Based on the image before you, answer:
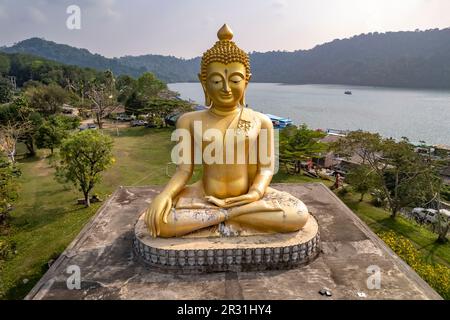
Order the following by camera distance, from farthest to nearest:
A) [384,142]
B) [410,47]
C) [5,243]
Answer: [410,47], [384,142], [5,243]

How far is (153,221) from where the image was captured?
22.2 ft

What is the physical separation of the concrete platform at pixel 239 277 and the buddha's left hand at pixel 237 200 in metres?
1.35

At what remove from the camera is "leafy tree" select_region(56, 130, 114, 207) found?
486 inches

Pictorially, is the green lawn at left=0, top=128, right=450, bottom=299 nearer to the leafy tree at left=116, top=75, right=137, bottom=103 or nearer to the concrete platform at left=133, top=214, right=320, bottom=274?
the concrete platform at left=133, top=214, right=320, bottom=274

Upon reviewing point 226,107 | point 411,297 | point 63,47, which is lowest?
point 411,297

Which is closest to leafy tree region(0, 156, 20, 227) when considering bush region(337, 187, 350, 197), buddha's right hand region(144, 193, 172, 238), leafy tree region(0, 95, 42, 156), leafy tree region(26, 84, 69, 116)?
buddha's right hand region(144, 193, 172, 238)

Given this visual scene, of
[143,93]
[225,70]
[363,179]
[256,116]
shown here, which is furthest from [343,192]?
[143,93]

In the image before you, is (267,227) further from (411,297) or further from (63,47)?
(63,47)

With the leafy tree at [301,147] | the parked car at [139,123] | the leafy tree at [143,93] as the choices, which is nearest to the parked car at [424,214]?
the leafy tree at [301,147]

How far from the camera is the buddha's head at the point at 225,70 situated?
707 centimetres

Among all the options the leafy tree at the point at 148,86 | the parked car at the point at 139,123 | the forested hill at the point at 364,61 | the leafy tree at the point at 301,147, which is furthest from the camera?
the forested hill at the point at 364,61

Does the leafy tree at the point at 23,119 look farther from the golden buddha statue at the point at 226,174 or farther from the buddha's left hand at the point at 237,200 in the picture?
A: the buddha's left hand at the point at 237,200
